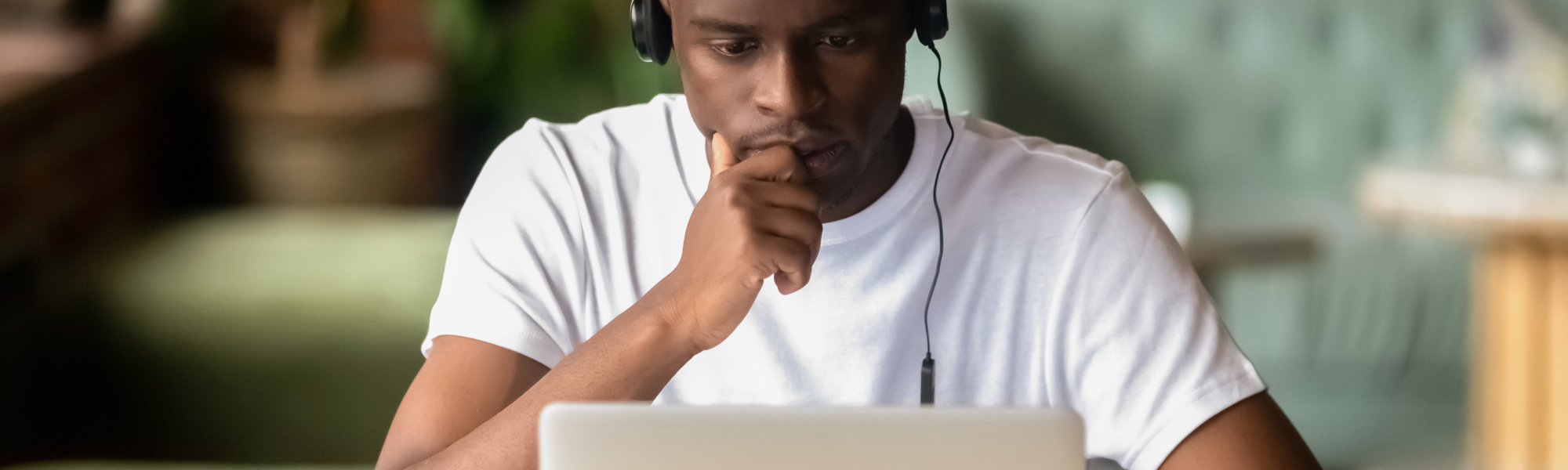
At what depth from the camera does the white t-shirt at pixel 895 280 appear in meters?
1.00

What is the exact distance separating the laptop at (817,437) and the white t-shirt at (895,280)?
1.42 feet

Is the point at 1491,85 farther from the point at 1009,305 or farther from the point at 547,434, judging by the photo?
the point at 547,434

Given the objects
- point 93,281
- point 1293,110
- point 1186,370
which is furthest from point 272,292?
point 1293,110

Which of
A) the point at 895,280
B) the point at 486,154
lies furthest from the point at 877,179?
the point at 486,154

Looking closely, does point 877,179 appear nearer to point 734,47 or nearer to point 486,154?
point 734,47

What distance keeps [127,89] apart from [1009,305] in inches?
101

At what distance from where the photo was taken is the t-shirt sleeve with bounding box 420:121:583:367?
1016 mm

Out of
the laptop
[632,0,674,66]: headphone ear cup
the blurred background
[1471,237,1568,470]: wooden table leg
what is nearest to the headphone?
[632,0,674,66]: headphone ear cup

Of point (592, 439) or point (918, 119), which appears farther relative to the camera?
point (918, 119)

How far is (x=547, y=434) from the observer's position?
1.85 feet

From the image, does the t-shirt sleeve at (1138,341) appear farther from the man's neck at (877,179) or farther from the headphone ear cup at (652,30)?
the headphone ear cup at (652,30)

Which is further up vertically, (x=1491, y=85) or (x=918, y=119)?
(x=918, y=119)

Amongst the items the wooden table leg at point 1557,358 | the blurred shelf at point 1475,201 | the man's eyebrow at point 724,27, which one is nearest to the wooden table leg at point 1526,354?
the wooden table leg at point 1557,358

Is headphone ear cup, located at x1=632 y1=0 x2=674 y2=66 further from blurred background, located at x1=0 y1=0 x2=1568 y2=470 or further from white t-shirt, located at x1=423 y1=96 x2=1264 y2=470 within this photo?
blurred background, located at x1=0 y1=0 x2=1568 y2=470
